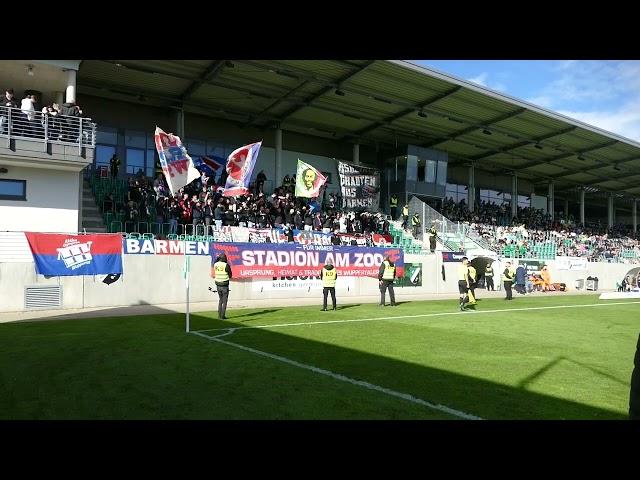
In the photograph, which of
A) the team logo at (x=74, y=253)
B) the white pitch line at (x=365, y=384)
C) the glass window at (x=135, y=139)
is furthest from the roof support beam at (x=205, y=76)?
the white pitch line at (x=365, y=384)

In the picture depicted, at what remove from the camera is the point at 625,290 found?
31.6 metres

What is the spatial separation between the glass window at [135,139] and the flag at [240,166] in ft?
29.7

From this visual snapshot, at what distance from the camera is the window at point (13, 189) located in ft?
69.2

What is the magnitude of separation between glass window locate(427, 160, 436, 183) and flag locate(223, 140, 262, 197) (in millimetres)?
19400

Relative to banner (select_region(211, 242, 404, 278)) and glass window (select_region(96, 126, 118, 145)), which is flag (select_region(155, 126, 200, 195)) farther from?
glass window (select_region(96, 126, 118, 145))

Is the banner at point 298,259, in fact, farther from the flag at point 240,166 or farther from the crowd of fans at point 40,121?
the crowd of fans at point 40,121

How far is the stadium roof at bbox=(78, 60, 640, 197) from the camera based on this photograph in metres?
27.5

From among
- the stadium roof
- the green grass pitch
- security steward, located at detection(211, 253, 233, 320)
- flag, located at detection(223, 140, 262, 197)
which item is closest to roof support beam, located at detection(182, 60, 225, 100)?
the stadium roof

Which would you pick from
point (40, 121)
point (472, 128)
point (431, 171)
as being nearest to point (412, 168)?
point (431, 171)
